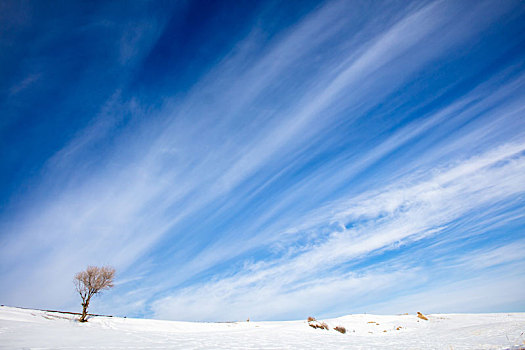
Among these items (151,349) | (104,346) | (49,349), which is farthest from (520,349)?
(49,349)

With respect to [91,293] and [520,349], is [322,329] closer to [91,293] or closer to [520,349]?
[520,349]

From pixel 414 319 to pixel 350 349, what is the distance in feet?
60.4

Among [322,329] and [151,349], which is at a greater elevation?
[151,349]

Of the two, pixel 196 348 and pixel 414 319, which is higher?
pixel 196 348

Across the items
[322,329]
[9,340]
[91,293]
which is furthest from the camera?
[91,293]

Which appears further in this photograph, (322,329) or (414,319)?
(414,319)

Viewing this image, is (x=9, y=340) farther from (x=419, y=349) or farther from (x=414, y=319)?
(x=414, y=319)

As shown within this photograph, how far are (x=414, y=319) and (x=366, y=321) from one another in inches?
185

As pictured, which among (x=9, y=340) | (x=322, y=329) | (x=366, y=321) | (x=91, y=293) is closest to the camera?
(x=9, y=340)

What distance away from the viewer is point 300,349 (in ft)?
29.3

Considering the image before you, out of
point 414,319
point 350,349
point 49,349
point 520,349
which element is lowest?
point 414,319

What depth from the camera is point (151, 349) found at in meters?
8.44

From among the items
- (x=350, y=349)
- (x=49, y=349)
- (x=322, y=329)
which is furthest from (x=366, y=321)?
(x=49, y=349)

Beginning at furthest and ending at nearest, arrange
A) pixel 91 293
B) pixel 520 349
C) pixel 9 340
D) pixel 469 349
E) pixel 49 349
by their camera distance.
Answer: pixel 91 293 < pixel 9 340 < pixel 49 349 < pixel 469 349 < pixel 520 349
